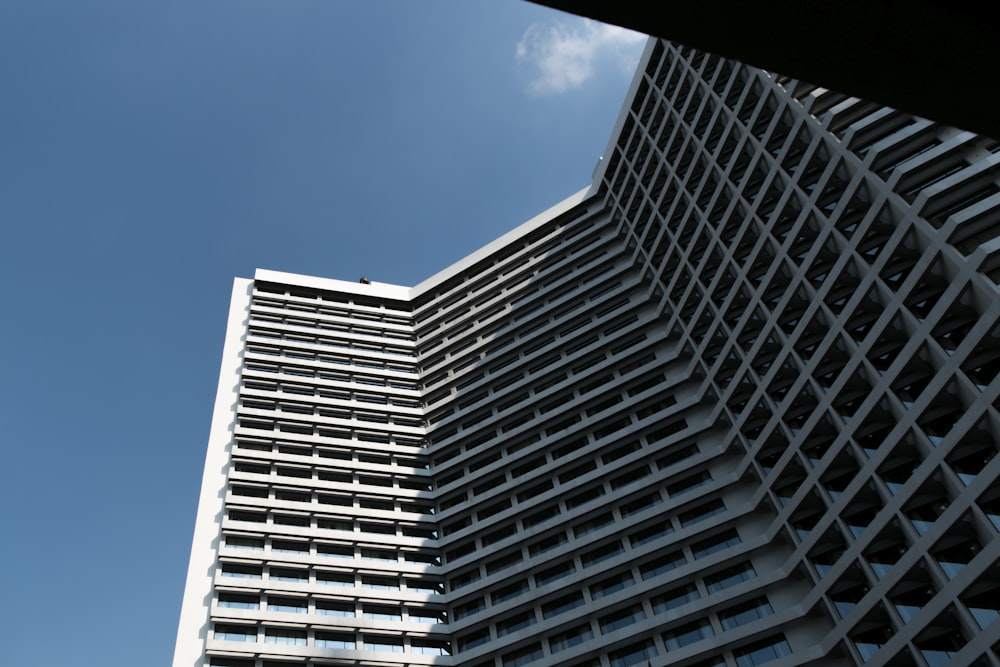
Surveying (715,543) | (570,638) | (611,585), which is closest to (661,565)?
(611,585)

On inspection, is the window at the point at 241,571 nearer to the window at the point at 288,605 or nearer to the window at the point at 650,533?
the window at the point at 288,605

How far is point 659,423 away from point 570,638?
1530 centimetres

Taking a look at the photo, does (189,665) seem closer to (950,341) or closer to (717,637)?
(717,637)

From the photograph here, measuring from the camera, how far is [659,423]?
179 feet

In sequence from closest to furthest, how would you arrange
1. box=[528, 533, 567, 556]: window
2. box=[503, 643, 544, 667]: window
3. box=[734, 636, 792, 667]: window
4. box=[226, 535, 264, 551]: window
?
1. box=[734, 636, 792, 667]: window
2. box=[503, 643, 544, 667]: window
3. box=[528, 533, 567, 556]: window
4. box=[226, 535, 264, 551]: window

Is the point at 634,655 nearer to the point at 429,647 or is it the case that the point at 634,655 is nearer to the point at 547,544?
the point at 547,544

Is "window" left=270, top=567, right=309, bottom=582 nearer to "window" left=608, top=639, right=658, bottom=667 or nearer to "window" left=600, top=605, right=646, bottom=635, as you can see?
"window" left=600, top=605, right=646, bottom=635

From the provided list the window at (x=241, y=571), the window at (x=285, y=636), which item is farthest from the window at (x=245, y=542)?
the window at (x=285, y=636)

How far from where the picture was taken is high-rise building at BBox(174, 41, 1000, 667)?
110 feet

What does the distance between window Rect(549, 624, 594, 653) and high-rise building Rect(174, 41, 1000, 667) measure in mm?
197

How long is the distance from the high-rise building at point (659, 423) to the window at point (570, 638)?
20 centimetres

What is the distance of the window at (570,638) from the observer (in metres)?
48.4

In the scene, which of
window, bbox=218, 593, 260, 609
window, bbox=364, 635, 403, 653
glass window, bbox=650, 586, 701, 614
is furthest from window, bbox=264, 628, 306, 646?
glass window, bbox=650, 586, 701, 614

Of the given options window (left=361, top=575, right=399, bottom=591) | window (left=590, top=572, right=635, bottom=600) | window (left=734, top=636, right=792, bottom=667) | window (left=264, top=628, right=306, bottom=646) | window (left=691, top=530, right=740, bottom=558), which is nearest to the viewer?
window (left=734, top=636, right=792, bottom=667)
